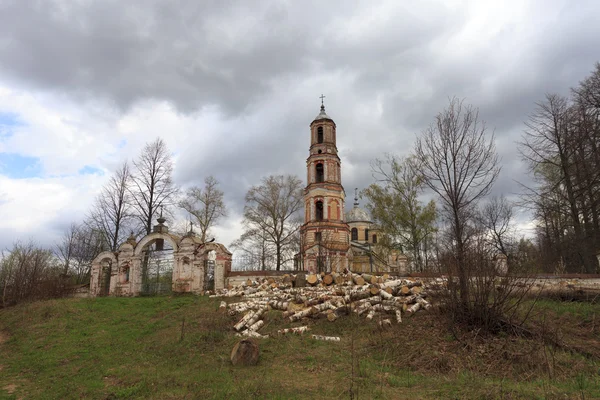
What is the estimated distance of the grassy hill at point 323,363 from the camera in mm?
5766

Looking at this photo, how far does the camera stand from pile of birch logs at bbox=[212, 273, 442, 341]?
1024cm

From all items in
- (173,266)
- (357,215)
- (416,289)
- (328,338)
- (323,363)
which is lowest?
(323,363)

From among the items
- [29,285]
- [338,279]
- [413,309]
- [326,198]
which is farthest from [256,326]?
[326,198]

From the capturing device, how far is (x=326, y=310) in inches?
433

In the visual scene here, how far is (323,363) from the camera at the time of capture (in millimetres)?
7320

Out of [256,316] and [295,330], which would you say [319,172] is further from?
[295,330]

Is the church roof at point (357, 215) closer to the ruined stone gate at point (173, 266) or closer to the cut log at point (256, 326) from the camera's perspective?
the ruined stone gate at point (173, 266)

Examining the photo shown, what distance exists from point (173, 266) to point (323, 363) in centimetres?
1468

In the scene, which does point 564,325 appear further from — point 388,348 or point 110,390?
point 110,390

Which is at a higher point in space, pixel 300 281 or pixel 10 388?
pixel 300 281

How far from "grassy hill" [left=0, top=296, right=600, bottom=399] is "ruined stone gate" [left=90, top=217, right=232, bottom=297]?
24.5 feet

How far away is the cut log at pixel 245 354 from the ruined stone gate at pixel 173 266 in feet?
39.6

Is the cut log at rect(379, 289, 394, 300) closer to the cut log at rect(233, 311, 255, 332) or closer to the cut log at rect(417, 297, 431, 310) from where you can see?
the cut log at rect(417, 297, 431, 310)

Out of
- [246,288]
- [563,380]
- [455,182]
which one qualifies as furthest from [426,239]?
[563,380]
